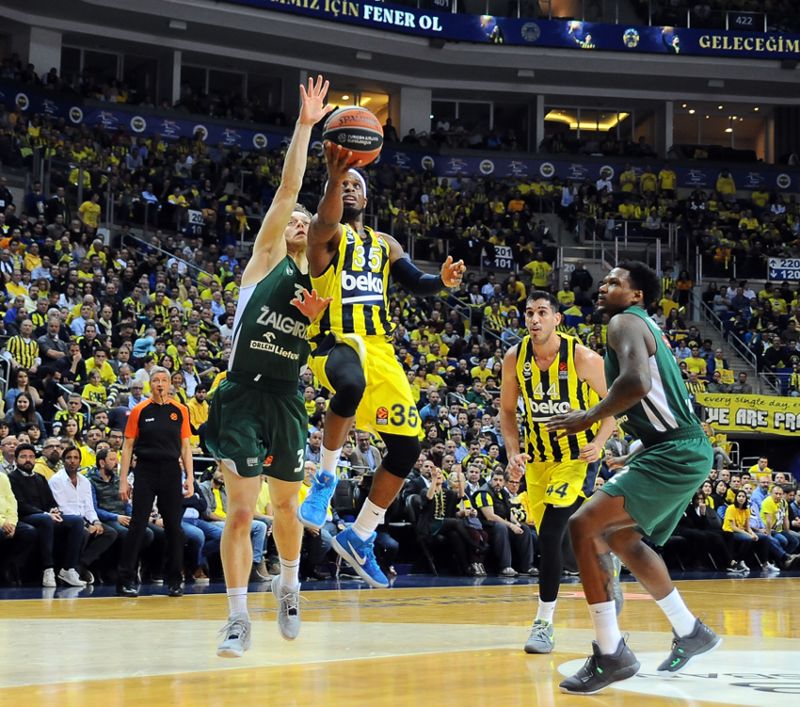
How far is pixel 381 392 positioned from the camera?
6891 mm

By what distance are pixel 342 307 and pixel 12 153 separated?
19.9m

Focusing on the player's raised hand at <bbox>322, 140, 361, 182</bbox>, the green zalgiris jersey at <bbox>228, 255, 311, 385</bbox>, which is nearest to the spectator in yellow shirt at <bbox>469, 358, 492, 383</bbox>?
the green zalgiris jersey at <bbox>228, 255, 311, 385</bbox>

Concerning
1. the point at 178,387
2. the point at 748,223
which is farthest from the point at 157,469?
the point at 748,223

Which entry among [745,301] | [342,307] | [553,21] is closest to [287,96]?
[553,21]

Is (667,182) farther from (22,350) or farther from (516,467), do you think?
(516,467)

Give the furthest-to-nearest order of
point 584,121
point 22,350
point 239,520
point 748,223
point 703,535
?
1. point 584,121
2. point 748,223
3. point 703,535
4. point 22,350
5. point 239,520

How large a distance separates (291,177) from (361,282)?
2.57 feet

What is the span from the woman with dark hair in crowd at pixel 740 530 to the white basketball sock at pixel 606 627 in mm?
13066

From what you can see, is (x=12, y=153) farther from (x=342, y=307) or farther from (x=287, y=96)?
(x=342, y=307)

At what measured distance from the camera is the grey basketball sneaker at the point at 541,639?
7039 mm

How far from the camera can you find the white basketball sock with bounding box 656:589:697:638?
6.05m

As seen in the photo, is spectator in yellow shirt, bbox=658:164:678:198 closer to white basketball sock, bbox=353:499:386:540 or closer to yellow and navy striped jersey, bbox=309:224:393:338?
yellow and navy striped jersey, bbox=309:224:393:338

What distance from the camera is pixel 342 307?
6.89 metres

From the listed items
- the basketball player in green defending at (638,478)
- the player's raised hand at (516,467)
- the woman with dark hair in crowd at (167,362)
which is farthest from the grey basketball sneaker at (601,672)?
the woman with dark hair in crowd at (167,362)
